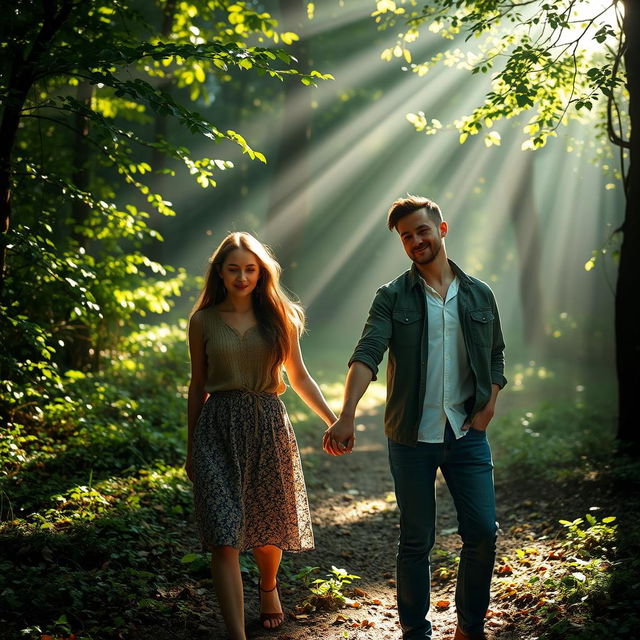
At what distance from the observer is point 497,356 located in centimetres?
400

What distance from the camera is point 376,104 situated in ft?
97.8

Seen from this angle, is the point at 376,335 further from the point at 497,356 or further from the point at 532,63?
the point at 532,63

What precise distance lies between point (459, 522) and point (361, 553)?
2745 mm

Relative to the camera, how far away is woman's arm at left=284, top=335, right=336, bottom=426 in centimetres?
432

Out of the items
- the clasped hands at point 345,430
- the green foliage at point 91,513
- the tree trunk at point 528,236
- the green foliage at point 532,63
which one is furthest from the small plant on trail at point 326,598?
the tree trunk at point 528,236

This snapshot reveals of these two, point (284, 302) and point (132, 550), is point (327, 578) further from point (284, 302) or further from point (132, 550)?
point (284, 302)

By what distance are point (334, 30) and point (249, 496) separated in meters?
25.2

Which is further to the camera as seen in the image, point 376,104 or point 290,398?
point 376,104

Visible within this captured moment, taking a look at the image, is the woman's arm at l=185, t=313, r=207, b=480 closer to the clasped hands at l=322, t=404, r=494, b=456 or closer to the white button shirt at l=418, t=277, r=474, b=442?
the clasped hands at l=322, t=404, r=494, b=456

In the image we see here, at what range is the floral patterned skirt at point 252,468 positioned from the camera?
391cm

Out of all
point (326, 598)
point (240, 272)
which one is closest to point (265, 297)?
point (240, 272)

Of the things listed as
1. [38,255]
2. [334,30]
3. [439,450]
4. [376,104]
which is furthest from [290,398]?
[376,104]

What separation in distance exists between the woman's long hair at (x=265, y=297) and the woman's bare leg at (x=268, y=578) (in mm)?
1145

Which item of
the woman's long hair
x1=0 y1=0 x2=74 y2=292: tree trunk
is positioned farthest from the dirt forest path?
x1=0 y1=0 x2=74 y2=292: tree trunk
